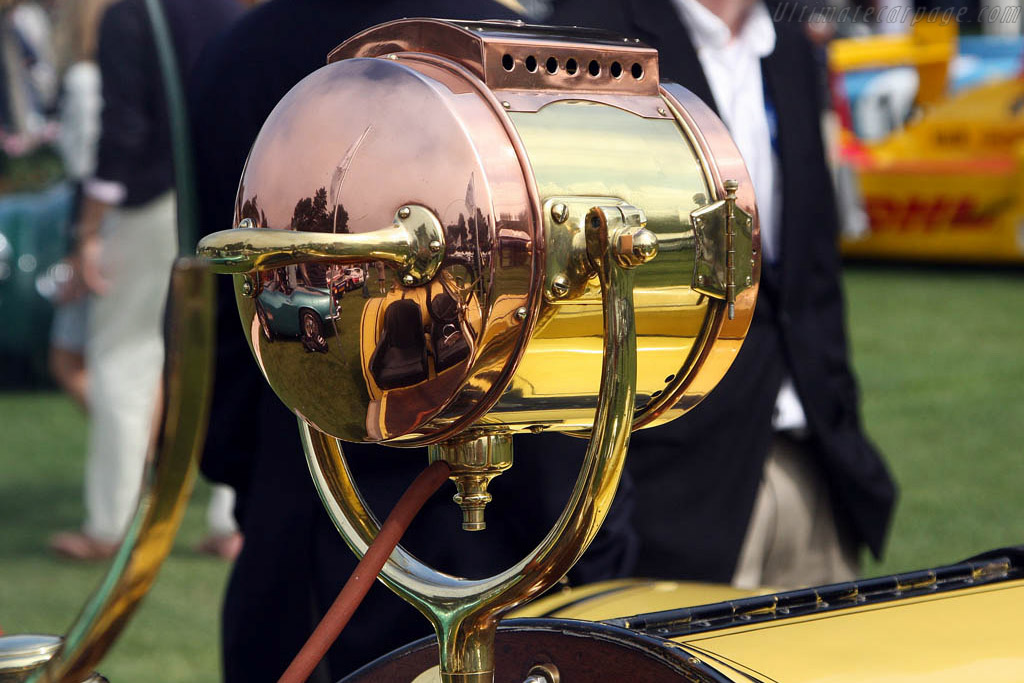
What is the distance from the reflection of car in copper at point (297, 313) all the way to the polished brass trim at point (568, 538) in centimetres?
17

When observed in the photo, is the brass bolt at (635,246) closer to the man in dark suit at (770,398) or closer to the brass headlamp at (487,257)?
the brass headlamp at (487,257)

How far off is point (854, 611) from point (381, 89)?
0.58m

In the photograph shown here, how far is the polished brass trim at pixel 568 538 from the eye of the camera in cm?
88

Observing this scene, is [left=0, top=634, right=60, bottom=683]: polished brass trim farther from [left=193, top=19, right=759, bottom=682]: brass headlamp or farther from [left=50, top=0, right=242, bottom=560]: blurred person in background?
[left=50, top=0, right=242, bottom=560]: blurred person in background

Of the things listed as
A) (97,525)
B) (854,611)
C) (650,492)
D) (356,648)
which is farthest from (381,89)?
(97,525)

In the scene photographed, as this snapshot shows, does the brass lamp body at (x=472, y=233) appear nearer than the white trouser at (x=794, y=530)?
Yes

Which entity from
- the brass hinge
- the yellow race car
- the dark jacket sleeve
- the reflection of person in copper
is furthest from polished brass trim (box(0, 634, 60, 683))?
the yellow race car

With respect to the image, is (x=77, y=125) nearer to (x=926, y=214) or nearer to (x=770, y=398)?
(x=770, y=398)

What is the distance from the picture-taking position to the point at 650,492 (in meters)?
2.29

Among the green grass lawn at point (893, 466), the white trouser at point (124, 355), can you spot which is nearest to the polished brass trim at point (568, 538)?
the green grass lawn at point (893, 466)

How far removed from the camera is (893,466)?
5.29m

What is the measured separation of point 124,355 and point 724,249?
3.77m

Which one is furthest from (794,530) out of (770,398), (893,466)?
(893,466)

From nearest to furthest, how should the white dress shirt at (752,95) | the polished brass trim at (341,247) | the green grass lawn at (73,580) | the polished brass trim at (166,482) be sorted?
the polished brass trim at (166,482), the polished brass trim at (341,247), the white dress shirt at (752,95), the green grass lawn at (73,580)
